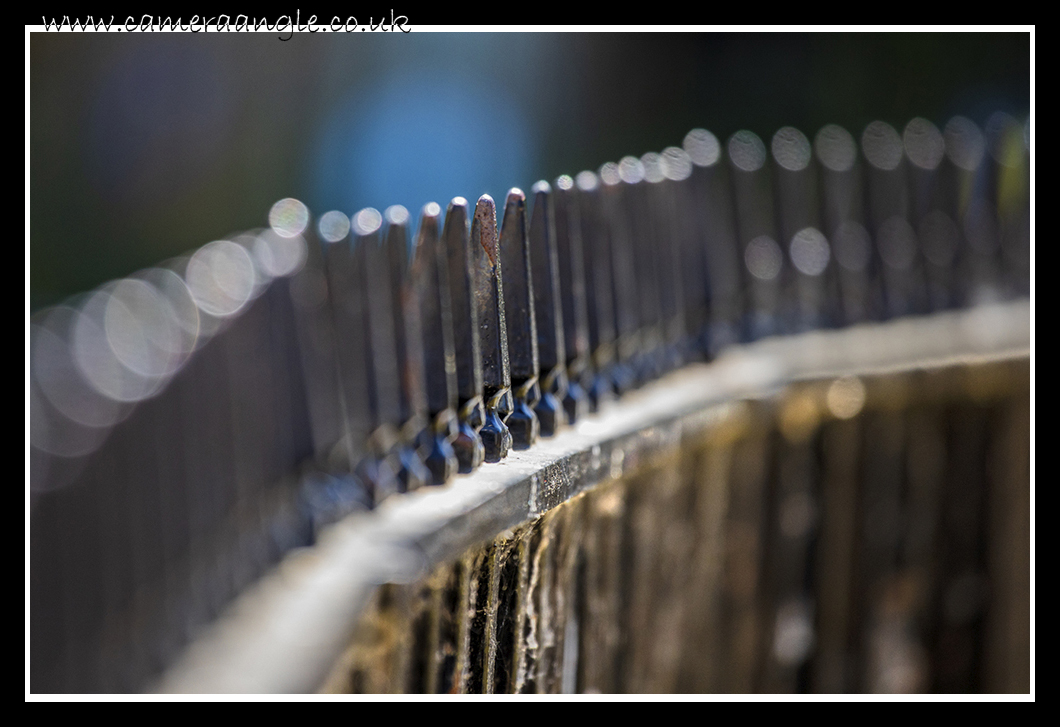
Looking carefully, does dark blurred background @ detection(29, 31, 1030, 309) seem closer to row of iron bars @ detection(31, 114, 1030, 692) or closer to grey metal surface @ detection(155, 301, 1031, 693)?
row of iron bars @ detection(31, 114, 1030, 692)

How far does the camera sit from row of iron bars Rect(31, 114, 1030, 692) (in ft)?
3.92

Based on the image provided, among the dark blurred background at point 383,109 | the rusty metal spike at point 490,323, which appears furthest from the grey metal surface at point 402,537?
the dark blurred background at point 383,109

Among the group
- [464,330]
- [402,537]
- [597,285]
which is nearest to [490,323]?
[464,330]

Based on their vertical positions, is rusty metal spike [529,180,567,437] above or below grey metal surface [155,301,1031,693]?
above

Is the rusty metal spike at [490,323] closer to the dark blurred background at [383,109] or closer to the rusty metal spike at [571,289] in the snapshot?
the rusty metal spike at [571,289]

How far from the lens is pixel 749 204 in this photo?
202 cm

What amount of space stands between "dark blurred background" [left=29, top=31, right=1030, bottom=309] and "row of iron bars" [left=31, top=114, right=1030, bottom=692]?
5999 mm

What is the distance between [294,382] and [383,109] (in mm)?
7877

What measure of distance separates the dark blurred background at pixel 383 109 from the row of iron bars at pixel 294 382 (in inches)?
236

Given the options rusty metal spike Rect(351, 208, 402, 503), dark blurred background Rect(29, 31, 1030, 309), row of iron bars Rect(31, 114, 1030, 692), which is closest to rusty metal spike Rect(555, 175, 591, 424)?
row of iron bars Rect(31, 114, 1030, 692)

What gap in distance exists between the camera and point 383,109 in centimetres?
880

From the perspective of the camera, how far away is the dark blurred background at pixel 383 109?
24.3 feet

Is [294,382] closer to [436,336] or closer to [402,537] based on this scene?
[436,336]

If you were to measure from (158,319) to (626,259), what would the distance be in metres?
0.83
